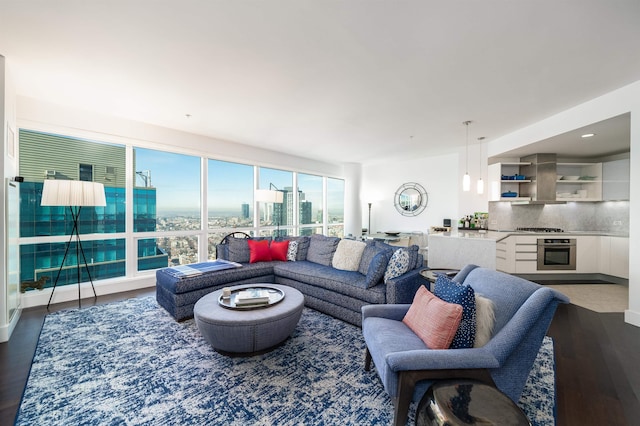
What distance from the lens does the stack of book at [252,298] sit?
246 centimetres

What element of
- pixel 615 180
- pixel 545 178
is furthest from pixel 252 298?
pixel 615 180

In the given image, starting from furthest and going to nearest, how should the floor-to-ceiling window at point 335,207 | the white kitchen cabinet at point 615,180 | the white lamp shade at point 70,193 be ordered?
the floor-to-ceiling window at point 335,207 < the white kitchen cabinet at point 615,180 < the white lamp shade at point 70,193

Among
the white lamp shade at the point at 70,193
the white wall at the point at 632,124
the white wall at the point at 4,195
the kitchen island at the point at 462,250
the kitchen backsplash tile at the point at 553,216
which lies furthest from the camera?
the kitchen backsplash tile at the point at 553,216

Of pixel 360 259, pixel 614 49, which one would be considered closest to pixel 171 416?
pixel 360 259

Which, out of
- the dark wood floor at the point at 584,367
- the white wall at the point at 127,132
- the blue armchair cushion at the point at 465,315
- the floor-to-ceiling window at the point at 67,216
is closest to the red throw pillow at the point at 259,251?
the floor-to-ceiling window at the point at 67,216

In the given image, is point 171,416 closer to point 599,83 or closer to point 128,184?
point 128,184

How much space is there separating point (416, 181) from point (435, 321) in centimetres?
596

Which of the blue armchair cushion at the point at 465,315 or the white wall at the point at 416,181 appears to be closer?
the blue armchair cushion at the point at 465,315

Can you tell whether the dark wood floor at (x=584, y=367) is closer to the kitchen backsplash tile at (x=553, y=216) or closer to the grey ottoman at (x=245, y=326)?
the grey ottoman at (x=245, y=326)

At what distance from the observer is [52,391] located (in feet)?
6.18

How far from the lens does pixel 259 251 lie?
426 cm

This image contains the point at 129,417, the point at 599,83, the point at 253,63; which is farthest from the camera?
the point at 599,83

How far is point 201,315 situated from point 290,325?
30.5 inches

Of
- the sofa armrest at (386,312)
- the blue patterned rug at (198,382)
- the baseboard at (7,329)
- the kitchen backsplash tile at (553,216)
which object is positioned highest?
the kitchen backsplash tile at (553,216)
